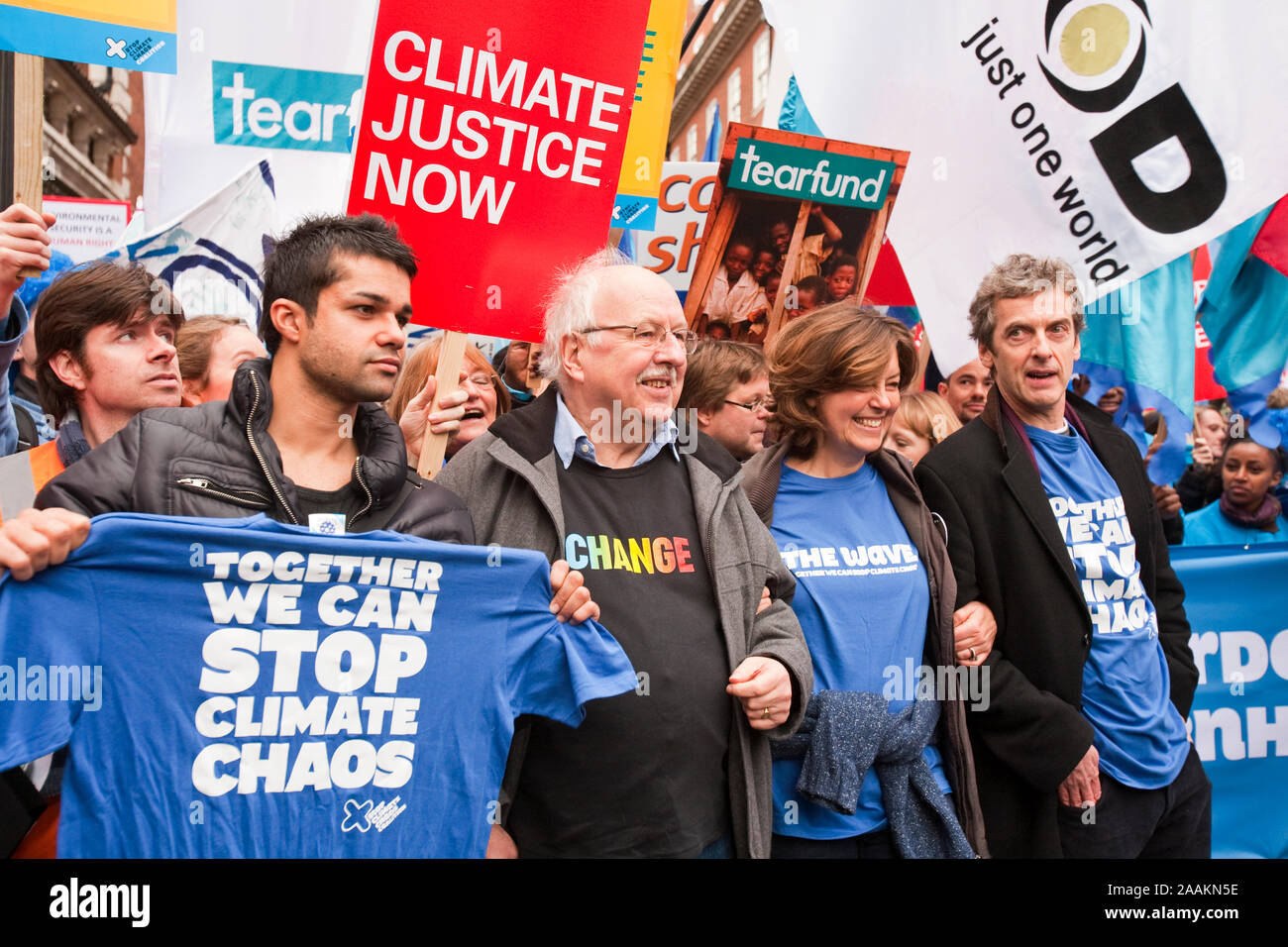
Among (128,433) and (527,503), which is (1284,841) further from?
(128,433)

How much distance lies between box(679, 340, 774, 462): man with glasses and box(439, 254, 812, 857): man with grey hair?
96 centimetres

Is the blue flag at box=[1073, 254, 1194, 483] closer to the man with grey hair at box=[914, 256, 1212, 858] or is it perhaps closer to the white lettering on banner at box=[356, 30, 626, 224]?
the man with grey hair at box=[914, 256, 1212, 858]

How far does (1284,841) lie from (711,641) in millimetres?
2973

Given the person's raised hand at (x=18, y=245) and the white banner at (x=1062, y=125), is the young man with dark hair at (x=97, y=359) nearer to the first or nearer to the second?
the person's raised hand at (x=18, y=245)

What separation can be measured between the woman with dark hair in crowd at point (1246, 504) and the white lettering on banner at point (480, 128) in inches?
138

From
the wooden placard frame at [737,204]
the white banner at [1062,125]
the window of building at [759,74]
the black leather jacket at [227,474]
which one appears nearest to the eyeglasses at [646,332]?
the black leather jacket at [227,474]

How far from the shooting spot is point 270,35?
233 inches

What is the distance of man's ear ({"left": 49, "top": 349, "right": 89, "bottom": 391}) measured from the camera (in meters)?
2.84

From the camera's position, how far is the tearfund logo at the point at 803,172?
4254mm

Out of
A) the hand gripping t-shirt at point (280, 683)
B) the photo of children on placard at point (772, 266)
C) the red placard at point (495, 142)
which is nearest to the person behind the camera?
the hand gripping t-shirt at point (280, 683)

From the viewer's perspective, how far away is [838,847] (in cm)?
271

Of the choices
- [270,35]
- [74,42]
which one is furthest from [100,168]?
[74,42]

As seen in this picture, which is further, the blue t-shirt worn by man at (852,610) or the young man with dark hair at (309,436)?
the blue t-shirt worn by man at (852,610)

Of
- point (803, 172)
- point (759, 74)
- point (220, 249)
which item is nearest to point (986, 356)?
point (803, 172)
